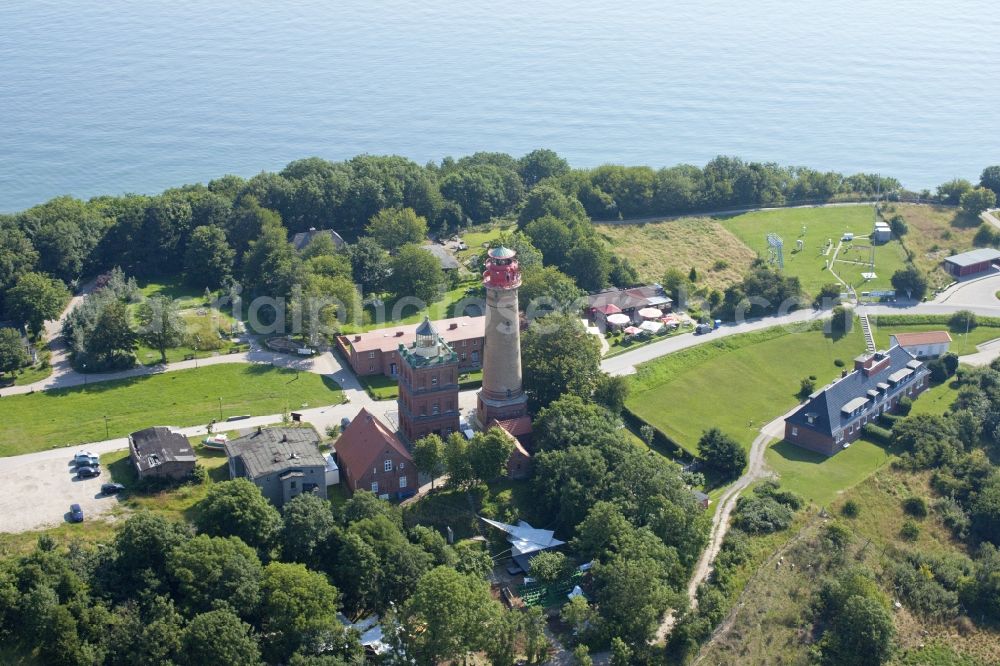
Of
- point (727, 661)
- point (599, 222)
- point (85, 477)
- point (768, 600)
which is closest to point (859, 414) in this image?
point (768, 600)

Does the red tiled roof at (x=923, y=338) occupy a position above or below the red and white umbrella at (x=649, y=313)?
below

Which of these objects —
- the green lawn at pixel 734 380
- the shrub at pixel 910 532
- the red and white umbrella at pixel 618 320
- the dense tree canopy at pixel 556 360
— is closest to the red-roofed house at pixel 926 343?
the green lawn at pixel 734 380

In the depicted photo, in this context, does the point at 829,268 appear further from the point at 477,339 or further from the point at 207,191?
the point at 207,191

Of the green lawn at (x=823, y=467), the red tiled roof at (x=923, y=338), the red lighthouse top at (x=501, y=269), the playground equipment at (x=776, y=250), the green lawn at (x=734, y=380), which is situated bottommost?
the green lawn at (x=823, y=467)

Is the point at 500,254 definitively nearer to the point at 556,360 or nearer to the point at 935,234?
the point at 556,360

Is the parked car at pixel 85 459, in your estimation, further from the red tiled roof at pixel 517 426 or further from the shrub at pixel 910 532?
the shrub at pixel 910 532

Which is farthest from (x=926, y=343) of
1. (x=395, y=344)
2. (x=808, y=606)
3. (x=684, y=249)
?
(x=395, y=344)

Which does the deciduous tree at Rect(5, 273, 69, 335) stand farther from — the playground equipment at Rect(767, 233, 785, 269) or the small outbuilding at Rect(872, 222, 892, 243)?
the small outbuilding at Rect(872, 222, 892, 243)
